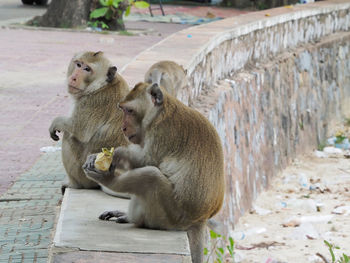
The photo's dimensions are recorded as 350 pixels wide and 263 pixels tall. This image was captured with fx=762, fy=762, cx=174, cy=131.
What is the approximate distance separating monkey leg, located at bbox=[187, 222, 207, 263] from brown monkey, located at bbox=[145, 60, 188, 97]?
6.58 feet

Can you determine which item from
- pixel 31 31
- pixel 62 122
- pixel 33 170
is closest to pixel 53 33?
pixel 31 31

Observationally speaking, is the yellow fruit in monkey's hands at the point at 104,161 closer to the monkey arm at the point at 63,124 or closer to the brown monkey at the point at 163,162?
the brown monkey at the point at 163,162

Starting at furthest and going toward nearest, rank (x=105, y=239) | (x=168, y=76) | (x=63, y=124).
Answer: (x=168, y=76), (x=63, y=124), (x=105, y=239)

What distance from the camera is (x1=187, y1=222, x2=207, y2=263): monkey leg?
14.0ft

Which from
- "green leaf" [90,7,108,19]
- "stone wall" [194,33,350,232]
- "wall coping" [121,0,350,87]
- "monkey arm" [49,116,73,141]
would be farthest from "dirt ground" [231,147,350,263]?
"green leaf" [90,7,108,19]

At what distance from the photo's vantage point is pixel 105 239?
12.3 feet

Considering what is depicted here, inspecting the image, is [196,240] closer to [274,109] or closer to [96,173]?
[96,173]

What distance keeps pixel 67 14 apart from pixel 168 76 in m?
12.9

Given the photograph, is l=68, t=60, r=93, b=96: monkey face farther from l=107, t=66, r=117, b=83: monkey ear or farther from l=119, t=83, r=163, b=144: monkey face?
l=119, t=83, r=163, b=144: monkey face

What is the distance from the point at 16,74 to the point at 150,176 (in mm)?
8151

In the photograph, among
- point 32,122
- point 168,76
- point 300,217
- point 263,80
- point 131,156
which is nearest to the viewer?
point 131,156

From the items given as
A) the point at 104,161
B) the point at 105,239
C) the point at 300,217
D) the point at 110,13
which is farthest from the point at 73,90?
the point at 110,13

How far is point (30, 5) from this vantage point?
26.4 m

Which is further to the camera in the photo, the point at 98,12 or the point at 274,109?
the point at 98,12
